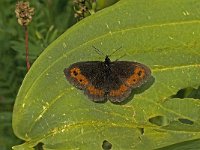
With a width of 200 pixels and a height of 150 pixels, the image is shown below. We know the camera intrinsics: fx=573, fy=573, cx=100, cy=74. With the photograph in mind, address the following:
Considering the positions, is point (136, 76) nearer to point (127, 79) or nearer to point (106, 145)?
point (127, 79)

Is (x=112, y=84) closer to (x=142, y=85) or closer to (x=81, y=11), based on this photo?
(x=142, y=85)

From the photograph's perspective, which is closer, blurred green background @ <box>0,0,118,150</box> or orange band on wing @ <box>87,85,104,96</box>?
orange band on wing @ <box>87,85,104,96</box>

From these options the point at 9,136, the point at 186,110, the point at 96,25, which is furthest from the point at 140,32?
the point at 9,136

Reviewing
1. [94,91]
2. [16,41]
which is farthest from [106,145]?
[16,41]

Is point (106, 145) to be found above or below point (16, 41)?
below

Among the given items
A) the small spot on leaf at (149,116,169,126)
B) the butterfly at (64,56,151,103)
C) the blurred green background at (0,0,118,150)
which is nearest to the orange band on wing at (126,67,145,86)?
the butterfly at (64,56,151,103)

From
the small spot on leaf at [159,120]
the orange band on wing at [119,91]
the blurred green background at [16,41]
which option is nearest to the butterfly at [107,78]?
the orange band on wing at [119,91]

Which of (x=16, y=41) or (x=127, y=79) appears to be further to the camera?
(x=16, y=41)

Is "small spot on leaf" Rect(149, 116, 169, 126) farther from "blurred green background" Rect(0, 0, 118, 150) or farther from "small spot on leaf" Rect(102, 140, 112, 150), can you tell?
"blurred green background" Rect(0, 0, 118, 150)

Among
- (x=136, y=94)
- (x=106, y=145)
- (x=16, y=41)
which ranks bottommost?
(x=106, y=145)
